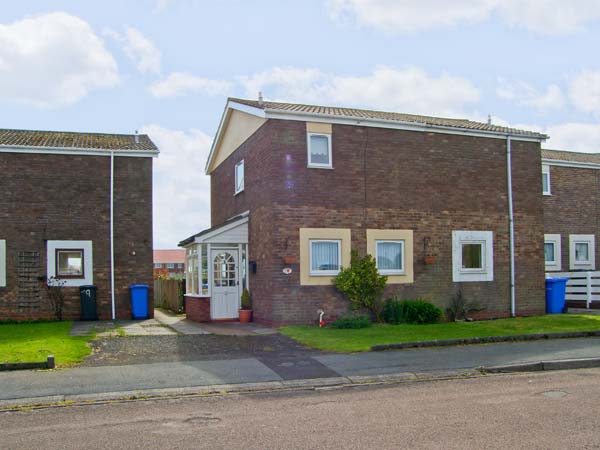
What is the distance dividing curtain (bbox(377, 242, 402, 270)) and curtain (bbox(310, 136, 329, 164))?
2.92 metres

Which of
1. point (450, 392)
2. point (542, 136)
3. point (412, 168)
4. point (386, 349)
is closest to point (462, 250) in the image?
point (412, 168)

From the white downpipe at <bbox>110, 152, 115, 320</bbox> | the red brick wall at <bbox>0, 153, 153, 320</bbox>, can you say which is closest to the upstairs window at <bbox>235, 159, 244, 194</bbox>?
the red brick wall at <bbox>0, 153, 153, 320</bbox>

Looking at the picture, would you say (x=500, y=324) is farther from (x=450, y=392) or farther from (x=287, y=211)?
(x=450, y=392)

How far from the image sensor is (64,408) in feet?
28.5

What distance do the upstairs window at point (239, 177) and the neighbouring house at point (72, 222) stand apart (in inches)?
109

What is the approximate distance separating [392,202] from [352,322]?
394cm

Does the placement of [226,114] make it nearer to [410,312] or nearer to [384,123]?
[384,123]

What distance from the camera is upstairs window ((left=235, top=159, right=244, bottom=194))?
21.1 meters

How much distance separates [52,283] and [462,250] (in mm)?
12640

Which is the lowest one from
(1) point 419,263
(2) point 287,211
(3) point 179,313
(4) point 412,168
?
(3) point 179,313

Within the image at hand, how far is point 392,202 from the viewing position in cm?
1866

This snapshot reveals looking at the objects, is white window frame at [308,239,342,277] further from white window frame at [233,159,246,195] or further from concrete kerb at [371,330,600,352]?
concrete kerb at [371,330,600,352]

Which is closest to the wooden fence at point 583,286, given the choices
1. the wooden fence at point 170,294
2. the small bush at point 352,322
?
the small bush at point 352,322

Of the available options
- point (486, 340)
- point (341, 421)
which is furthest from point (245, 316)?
point (341, 421)
